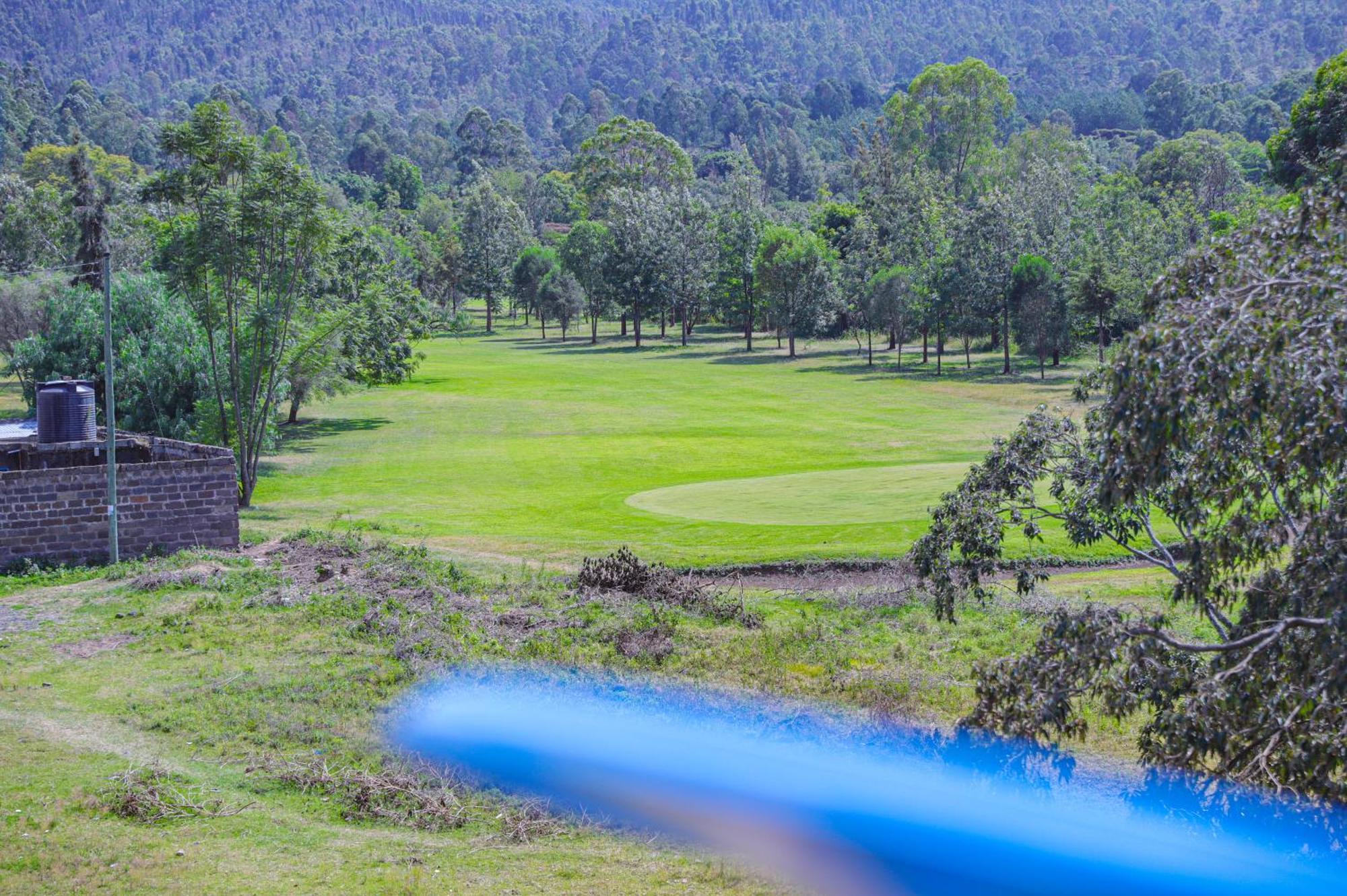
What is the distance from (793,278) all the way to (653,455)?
50214mm

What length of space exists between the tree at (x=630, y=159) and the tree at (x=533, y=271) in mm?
33754

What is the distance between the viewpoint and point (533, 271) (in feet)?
374

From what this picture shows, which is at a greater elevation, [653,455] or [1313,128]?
[1313,128]

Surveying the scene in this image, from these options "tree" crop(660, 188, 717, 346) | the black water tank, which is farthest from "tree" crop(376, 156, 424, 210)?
the black water tank

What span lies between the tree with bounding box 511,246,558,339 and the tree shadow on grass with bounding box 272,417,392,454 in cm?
5279

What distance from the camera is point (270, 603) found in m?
23.6

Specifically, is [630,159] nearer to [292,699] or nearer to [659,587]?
[659,587]

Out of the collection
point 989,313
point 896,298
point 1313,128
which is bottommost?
point 989,313

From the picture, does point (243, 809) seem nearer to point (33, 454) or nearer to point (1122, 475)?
point (1122, 475)

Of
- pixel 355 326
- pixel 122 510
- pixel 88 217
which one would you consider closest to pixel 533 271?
pixel 88 217

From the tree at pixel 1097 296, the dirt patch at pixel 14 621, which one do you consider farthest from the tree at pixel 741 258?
the dirt patch at pixel 14 621

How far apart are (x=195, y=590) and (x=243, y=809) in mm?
11704

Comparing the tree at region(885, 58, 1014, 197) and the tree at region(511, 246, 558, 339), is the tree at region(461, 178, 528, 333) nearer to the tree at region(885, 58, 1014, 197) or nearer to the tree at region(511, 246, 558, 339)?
the tree at region(511, 246, 558, 339)

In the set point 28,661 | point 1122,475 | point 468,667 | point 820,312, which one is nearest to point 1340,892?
point 1122,475
